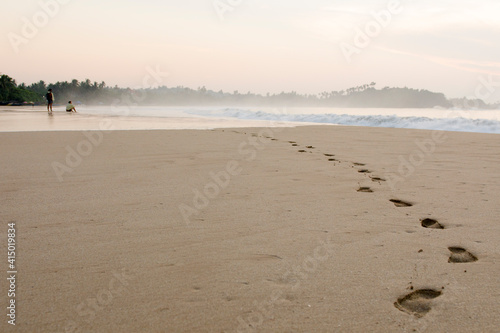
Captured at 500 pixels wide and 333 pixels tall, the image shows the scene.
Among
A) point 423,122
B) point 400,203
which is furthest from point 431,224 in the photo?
point 423,122

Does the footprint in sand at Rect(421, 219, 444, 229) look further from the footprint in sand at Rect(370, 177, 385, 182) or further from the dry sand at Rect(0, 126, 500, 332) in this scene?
the footprint in sand at Rect(370, 177, 385, 182)

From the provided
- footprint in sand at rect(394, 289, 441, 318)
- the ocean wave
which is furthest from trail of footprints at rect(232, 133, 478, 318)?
the ocean wave

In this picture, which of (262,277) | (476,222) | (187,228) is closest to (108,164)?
(187,228)

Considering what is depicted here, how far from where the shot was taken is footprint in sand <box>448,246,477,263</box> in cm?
198

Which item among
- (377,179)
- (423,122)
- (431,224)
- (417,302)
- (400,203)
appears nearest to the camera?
(417,302)

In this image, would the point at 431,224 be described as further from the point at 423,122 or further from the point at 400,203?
the point at 423,122

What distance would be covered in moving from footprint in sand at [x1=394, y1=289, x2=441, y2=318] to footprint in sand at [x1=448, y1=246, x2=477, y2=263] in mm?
444

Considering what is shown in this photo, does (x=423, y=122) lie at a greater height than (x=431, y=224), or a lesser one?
greater

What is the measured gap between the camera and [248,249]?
2080 mm

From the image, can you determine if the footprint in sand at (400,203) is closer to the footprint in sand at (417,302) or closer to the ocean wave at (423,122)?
the footprint in sand at (417,302)

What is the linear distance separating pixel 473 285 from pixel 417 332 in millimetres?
538

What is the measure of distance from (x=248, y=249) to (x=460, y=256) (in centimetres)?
121

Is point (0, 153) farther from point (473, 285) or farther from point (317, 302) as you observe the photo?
point (473, 285)

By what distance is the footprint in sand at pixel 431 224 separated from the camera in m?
2.51
